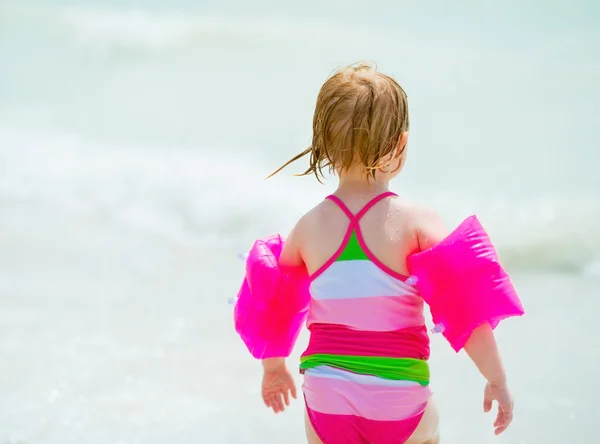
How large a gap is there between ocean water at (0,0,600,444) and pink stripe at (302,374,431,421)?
1.31 m

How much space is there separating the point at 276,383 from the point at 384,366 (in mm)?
349

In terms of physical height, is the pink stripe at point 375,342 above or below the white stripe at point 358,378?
above

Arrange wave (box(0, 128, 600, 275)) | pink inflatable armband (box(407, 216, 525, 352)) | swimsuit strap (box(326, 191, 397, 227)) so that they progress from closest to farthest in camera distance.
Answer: pink inflatable armband (box(407, 216, 525, 352)) < swimsuit strap (box(326, 191, 397, 227)) < wave (box(0, 128, 600, 275))

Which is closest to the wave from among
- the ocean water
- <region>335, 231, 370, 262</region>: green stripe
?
the ocean water

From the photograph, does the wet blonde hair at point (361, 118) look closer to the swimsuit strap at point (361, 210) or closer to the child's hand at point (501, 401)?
the swimsuit strap at point (361, 210)

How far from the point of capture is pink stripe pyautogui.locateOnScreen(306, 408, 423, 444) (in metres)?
2.00

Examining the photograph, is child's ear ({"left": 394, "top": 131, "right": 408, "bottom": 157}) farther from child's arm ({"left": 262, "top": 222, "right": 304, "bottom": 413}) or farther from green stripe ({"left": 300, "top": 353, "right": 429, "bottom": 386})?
green stripe ({"left": 300, "top": 353, "right": 429, "bottom": 386})

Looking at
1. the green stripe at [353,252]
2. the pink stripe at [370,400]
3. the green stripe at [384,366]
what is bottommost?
the pink stripe at [370,400]

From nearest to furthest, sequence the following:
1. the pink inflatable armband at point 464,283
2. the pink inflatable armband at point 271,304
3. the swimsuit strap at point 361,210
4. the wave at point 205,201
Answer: the pink inflatable armband at point 464,283
the swimsuit strap at point 361,210
the pink inflatable armband at point 271,304
the wave at point 205,201

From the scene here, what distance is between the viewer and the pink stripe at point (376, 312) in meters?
2.02

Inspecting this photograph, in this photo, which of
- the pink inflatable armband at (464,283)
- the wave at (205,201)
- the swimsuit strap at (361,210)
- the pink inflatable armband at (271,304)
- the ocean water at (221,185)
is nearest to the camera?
the pink inflatable armband at (464,283)

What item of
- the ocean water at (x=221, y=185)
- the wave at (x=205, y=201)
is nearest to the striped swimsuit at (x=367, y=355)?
the ocean water at (x=221, y=185)

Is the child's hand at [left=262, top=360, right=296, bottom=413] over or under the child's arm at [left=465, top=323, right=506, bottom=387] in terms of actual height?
under

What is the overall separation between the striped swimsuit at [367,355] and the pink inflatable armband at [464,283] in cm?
8
